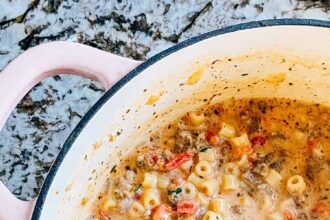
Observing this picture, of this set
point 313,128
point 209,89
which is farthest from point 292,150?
point 209,89

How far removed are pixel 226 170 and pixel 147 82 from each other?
0.29 metres

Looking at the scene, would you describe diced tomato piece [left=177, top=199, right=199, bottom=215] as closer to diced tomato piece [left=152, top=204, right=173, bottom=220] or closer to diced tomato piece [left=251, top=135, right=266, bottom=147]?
diced tomato piece [left=152, top=204, right=173, bottom=220]

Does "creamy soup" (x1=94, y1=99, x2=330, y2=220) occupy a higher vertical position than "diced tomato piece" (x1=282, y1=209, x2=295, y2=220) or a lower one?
higher

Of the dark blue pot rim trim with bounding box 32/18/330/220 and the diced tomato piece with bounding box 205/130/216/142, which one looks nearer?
the dark blue pot rim trim with bounding box 32/18/330/220

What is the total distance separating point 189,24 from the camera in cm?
170

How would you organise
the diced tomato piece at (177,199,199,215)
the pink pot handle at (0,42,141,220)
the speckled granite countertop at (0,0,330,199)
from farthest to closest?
the speckled granite countertop at (0,0,330,199) < the diced tomato piece at (177,199,199,215) < the pink pot handle at (0,42,141,220)

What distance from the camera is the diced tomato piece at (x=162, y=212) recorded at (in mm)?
1530

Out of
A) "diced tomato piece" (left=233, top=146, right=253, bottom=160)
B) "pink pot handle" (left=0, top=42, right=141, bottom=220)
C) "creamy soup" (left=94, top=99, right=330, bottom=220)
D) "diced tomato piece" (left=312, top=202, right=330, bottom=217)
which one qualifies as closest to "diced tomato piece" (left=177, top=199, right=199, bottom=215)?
"creamy soup" (left=94, top=99, right=330, bottom=220)

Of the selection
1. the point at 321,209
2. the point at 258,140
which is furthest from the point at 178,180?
the point at 321,209

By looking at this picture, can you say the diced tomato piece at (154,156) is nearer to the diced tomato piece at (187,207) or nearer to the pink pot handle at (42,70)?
the diced tomato piece at (187,207)

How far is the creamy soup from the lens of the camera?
1.55m

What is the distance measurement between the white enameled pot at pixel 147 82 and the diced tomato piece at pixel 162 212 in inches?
4.7

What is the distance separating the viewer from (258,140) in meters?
1.60

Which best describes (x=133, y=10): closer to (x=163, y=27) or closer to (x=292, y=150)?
(x=163, y=27)
